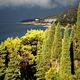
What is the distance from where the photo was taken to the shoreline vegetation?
290ft

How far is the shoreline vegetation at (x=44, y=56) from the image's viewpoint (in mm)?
88312

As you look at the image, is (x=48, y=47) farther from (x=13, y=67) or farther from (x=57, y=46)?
(x=13, y=67)

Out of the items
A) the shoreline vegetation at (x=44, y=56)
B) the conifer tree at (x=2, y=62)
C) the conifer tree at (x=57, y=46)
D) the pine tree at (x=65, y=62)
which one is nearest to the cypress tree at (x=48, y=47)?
the shoreline vegetation at (x=44, y=56)

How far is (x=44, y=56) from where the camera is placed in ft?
330

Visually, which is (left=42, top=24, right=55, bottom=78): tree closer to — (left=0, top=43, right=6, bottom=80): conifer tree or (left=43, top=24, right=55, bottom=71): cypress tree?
(left=43, top=24, right=55, bottom=71): cypress tree

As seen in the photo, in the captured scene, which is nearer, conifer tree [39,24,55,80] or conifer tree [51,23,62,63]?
conifer tree [51,23,62,63]

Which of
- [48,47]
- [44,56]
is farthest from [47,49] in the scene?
[44,56]

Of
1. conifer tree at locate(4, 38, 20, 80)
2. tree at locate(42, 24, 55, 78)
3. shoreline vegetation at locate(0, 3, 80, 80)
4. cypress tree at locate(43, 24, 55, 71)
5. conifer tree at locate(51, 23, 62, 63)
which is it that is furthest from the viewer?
cypress tree at locate(43, 24, 55, 71)

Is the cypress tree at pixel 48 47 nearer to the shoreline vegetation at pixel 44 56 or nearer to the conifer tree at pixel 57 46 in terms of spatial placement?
the shoreline vegetation at pixel 44 56

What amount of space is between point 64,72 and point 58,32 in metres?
15.5

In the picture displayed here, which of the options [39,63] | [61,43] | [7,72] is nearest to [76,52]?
[61,43]

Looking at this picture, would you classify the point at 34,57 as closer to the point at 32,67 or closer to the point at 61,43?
the point at 32,67

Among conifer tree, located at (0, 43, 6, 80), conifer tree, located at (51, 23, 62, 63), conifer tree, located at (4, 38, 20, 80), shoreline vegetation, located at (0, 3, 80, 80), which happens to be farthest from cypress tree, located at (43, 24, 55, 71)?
conifer tree, located at (0, 43, 6, 80)

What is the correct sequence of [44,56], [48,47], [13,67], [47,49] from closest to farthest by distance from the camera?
[13,67] < [44,56] < [47,49] < [48,47]
